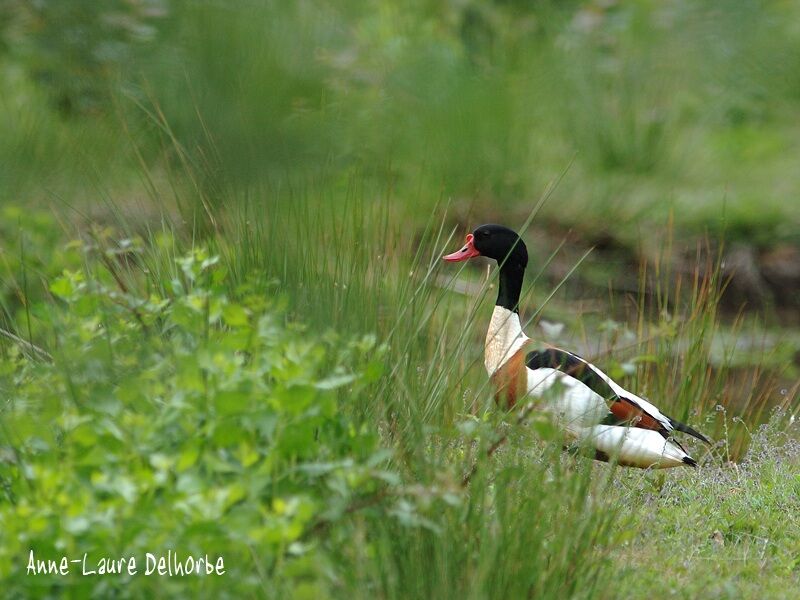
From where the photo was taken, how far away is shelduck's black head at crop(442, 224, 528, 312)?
308 cm

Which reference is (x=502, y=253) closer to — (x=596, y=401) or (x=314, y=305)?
(x=596, y=401)

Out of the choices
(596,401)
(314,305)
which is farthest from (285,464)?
(596,401)

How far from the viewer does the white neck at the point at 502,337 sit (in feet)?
9.56

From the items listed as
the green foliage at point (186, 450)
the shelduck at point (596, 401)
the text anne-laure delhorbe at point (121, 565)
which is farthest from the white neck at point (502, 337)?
the text anne-laure delhorbe at point (121, 565)

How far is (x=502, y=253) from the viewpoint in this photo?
311 centimetres

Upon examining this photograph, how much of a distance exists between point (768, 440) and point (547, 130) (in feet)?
6.27

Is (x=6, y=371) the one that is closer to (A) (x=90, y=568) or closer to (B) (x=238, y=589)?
(A) (x=90, y=568)

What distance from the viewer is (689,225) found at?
493cm

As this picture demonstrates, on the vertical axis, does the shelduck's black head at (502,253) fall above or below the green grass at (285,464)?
below

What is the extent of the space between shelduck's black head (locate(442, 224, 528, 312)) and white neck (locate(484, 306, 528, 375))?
30 millimetres

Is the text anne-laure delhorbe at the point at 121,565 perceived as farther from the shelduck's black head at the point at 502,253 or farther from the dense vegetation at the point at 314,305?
the shelduck's black head at the point at 502,253

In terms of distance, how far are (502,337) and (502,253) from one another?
240 mm

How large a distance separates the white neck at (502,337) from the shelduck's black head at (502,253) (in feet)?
0.10

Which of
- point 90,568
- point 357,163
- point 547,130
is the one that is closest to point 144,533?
point 90,568
